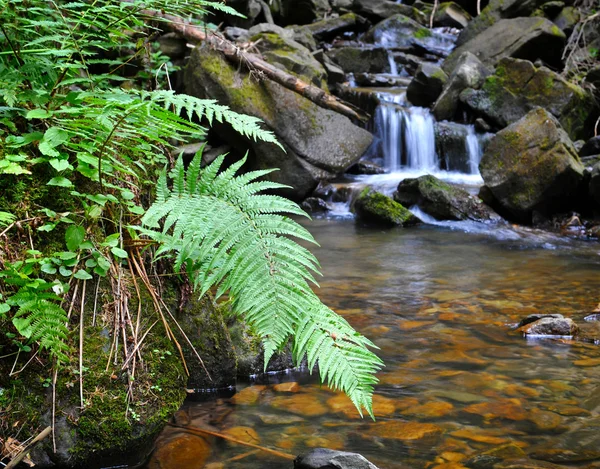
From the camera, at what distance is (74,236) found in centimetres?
212

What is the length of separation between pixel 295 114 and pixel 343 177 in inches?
95.1

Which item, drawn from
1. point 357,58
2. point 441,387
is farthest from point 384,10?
point 441,387

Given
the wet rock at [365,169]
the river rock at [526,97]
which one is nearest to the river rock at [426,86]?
the river rock at [526,97]

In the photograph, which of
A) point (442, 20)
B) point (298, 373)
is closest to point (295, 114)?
point (298, 373)

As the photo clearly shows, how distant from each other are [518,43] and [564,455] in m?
14.2

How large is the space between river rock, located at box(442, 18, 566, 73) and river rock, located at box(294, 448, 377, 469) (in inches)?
563

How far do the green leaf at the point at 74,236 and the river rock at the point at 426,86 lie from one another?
42.3 ft

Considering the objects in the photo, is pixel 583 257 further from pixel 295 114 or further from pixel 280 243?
pixel 280 243

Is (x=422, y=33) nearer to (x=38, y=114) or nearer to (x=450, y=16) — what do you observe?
(x=450, y=16)

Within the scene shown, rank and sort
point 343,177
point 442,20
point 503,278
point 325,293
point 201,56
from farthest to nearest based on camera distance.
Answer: point 442,20 → point 343,177 → point 201,56 → point 503,278 → point 325,293

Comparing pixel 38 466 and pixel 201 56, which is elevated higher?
pixel 201 56

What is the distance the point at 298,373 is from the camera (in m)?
3.36

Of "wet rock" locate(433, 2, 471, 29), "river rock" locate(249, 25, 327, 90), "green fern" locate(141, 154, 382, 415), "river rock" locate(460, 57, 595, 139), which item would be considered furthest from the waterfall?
"green fern" locate(141, 154, 382, 415)

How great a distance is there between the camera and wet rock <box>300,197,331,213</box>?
414 inches
